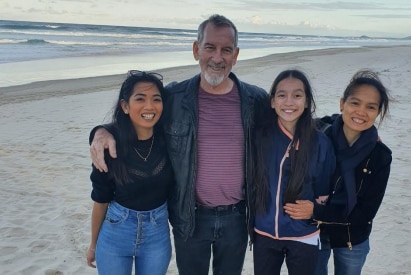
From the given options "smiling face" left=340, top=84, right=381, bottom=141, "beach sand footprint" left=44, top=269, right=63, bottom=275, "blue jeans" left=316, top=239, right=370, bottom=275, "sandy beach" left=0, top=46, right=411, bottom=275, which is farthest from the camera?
"sandy beach" left=0, top=46, right=411, bottom=275

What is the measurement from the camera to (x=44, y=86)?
1460 cm

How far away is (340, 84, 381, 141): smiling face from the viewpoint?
2.69 m

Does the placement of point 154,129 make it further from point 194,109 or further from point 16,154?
point 16,154

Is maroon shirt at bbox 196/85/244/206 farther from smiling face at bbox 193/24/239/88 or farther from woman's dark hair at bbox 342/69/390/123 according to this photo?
woman's dark hair at bbox 342/69/390/123

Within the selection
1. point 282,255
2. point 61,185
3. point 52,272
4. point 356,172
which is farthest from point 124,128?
point 61,185

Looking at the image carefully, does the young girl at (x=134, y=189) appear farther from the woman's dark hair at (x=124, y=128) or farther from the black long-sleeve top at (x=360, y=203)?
the black long-sleeve top at (x=360, y=203)

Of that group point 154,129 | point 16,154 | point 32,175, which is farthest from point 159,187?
point 16,154

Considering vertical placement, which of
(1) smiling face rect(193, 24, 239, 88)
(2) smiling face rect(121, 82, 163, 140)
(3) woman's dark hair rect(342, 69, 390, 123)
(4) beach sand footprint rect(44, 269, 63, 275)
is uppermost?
(1) smiling face rect(193, 24, 239, 88)

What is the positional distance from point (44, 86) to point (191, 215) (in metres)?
13.2

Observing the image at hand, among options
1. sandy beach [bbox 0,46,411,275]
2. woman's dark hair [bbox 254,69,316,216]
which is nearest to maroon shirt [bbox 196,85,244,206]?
woman's dark hair [bbox 254,69,316,216]

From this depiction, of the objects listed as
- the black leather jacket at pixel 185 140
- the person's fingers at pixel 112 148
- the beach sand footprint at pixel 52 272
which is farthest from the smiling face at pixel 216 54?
the beach sand footprint at pixel 52 272

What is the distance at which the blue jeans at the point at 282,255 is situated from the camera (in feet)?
8.95

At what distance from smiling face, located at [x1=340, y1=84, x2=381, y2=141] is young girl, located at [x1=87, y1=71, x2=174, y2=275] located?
4.16ft

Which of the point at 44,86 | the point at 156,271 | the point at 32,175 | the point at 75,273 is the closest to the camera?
the point at 156,271
